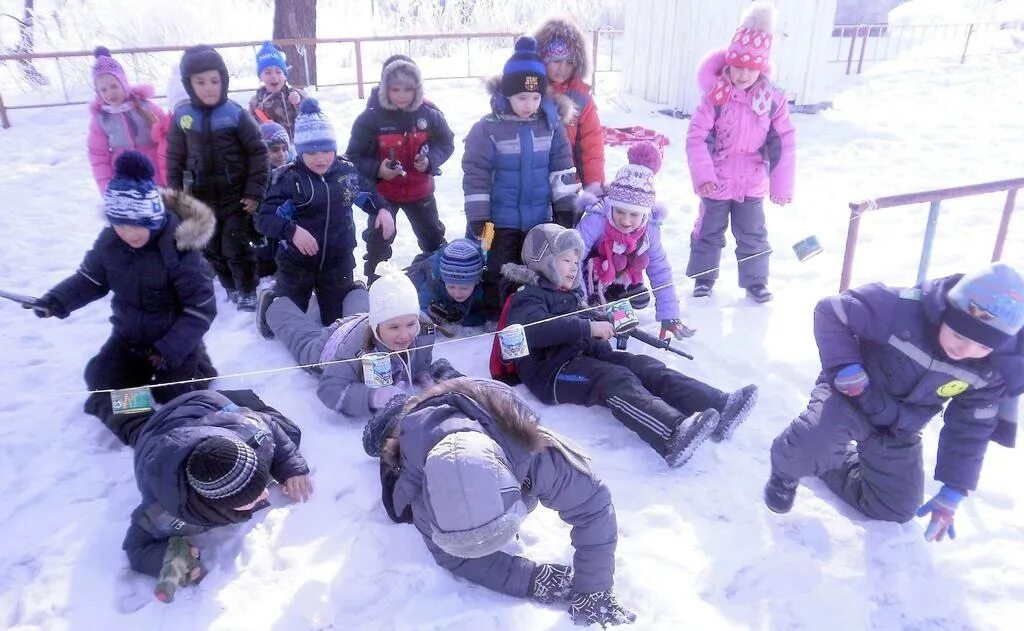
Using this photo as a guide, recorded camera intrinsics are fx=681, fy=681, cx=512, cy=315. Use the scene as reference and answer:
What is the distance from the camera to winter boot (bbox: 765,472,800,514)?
2.96 m

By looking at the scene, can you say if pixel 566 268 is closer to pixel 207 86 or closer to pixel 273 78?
pixel 207 86

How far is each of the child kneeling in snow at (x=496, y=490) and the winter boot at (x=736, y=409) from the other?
1.18m

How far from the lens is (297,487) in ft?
10.0

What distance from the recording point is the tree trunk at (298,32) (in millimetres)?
11555

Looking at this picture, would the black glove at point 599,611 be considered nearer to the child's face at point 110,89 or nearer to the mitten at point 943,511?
the mitten at point 943,511

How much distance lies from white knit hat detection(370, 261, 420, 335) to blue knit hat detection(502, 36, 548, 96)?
159 centimetres

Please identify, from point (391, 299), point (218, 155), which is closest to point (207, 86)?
point (218, 155)

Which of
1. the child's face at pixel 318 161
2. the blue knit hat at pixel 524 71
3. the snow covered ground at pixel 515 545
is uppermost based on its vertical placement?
the blue knit hat at pixel 524 71

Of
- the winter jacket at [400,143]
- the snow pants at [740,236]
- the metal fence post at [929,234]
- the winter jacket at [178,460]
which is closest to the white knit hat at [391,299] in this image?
the winter jacket at [178,460]

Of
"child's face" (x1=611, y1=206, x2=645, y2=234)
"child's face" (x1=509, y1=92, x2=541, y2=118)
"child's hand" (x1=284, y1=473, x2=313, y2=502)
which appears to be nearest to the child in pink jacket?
"child's face" (x1=611, y1=206, x2=645, y2=234)

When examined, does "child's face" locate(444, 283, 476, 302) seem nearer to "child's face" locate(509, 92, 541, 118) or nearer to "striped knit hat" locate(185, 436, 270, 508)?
"child's face" locate(509, 92, 541, 118)

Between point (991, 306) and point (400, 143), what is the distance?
3.85 meters

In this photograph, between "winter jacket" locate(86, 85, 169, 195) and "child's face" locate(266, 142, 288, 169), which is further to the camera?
"child's face" locate(266, 142, 288, 169)

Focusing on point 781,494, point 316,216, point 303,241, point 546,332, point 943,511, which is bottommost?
point 781,494
